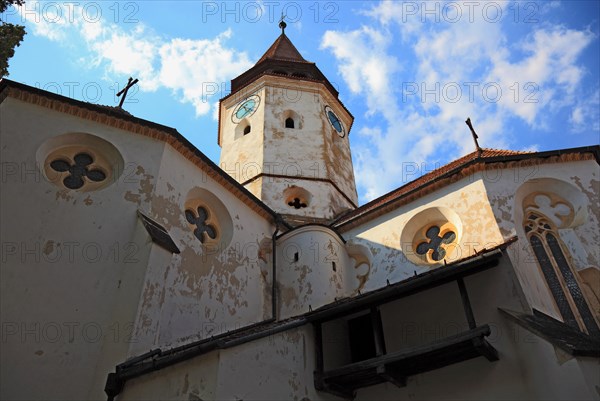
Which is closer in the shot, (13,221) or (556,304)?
(13,221)

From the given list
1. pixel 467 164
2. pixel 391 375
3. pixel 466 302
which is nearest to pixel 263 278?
pixel 391 375

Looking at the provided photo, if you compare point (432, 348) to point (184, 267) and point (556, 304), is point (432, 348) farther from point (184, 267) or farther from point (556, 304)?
point (184, 267)

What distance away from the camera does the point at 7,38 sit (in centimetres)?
1141

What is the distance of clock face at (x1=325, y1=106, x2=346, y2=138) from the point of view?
814 inches

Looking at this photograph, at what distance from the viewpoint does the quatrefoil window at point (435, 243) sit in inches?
474

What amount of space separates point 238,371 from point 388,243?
22.5ft

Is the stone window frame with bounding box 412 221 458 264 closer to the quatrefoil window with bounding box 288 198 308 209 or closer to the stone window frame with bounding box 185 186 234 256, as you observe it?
the stone window frame with bounding box 185 186 234 256

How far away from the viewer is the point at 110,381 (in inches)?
286

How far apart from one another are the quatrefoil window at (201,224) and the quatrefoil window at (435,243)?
17.3 ft

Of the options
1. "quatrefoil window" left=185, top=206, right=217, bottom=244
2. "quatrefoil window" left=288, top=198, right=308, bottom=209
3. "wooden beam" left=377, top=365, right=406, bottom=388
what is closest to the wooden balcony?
"wooden beam" left=377, top=365, right=406, bottom=388

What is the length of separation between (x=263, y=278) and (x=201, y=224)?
87.8 inches

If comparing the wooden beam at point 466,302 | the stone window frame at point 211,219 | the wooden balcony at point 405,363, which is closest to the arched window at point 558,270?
the wooden beam at point 466,302

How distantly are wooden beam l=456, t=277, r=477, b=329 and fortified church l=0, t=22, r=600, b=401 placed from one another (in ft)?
0.07

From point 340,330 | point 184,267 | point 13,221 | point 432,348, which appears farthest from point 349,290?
point 13,221
